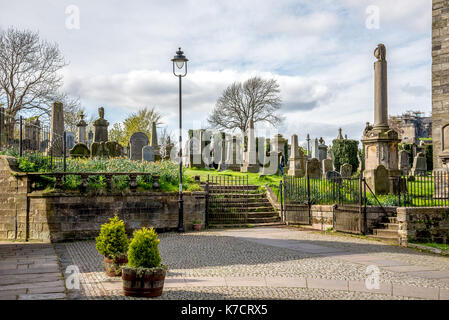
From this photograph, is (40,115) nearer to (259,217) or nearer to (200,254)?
(259,217)

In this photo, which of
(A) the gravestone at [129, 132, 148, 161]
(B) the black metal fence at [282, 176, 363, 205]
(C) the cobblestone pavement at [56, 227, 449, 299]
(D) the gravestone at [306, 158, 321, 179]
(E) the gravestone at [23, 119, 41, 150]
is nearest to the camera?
(C) the cobblestone pavement at [56, 227, 449, 299]

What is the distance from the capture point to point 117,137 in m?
52.1

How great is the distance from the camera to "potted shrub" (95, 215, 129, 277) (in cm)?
738

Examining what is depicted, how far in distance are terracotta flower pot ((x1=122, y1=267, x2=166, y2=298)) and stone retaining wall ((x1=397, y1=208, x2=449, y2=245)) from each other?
26.5ft

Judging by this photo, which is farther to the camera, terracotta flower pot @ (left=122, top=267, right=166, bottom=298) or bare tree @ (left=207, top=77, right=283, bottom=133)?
bare tree @ (left=207, top=77, right=283, bottom=133)

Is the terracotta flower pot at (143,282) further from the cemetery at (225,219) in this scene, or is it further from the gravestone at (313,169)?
the gravestone at (313,169)

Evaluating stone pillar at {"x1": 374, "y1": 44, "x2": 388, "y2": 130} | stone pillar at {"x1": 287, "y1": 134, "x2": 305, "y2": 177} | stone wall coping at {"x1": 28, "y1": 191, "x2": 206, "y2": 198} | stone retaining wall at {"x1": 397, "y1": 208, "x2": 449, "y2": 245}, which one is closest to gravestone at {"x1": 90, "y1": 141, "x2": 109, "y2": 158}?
stone wall coping at {"x1": 28, "y1": 191, "x2": 206, "y2": 198}

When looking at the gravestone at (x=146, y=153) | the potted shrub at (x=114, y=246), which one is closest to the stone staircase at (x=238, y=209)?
the gravestone at (x=146, y=153)

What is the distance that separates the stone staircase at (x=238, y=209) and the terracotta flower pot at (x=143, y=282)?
1034 centimetres

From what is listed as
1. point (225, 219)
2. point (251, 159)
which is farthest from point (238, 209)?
point (251, 159)

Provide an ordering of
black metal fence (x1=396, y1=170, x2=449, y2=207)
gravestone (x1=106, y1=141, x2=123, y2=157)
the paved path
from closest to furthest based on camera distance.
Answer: the paved path → black metal fence (x1=396, y1=170, x2=449, y2=207) → gravestone (x1=106, y1=141, x2=123, y2=157)

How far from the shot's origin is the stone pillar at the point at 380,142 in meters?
16.1

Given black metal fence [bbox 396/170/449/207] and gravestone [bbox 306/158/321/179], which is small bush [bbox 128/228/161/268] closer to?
black metal fence [bbox 396/170/449/207]
